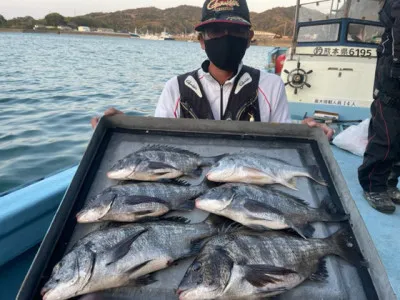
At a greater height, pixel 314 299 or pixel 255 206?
pixel 255 206

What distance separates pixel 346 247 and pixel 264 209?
0.48 meters

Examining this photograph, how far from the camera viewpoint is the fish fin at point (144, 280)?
1.66 meters

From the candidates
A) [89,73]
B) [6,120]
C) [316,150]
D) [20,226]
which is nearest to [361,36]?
[316,150]

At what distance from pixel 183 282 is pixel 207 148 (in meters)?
1.26

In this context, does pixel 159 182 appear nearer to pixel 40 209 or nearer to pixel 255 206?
pixel 255 206

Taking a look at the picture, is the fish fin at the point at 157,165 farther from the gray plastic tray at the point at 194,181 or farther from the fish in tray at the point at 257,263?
the fish in tray at the point at 257,263

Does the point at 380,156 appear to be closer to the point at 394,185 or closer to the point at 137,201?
the point at 394,185

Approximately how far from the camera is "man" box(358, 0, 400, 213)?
3.69 meters

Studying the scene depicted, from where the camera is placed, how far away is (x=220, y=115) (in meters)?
3.62

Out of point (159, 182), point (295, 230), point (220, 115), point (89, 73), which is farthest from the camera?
point (89, 73)

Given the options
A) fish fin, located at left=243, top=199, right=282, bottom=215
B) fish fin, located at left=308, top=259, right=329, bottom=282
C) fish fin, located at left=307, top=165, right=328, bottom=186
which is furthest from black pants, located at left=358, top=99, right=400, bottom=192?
fish fin, located at left=308, top=259, right=329, bottom=282

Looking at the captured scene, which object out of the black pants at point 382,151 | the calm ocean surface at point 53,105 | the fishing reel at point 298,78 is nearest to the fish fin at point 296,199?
the black pants at point 382,151

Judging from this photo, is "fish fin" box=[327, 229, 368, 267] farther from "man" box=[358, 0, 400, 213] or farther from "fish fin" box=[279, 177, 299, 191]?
"man" box=[358, 0, 400, 213]

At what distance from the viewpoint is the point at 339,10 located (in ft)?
27.8
